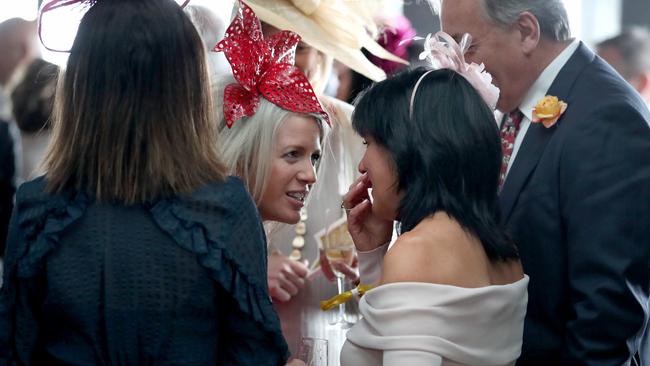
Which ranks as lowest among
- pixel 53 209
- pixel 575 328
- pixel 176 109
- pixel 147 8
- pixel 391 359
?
pixel 575 328

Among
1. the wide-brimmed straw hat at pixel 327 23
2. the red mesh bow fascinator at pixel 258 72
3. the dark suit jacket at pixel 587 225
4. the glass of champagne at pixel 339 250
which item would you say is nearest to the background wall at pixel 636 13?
the wide-brimmed straw hat at pixel 327 23

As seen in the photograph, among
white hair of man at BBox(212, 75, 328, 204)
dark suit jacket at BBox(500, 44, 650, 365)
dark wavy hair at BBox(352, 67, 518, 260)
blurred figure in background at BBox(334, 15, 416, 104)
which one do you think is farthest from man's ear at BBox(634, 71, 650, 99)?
dark wavy hair at BBox(352, 67, 518, 260)

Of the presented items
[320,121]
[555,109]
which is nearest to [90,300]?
[320,121]

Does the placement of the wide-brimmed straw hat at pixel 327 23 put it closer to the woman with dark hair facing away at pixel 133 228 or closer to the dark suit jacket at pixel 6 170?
the woman with dark hair facing away at pixel 133 228

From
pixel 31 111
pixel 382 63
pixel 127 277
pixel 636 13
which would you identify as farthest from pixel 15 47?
pixel 636 13

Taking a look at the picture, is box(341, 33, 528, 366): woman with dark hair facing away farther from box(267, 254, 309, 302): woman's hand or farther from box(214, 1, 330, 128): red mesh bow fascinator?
box(267, 254, 309, 302): woman's hand

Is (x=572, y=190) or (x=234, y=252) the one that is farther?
(x=572, y=190)

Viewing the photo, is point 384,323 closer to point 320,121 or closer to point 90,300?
point 90,300

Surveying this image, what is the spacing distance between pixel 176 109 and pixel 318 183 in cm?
139

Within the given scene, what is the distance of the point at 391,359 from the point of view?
1870 mm

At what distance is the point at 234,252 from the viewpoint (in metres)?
1.85

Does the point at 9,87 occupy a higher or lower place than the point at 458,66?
lower

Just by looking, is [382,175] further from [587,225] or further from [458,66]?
[587,225]

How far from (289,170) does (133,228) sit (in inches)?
34.4
